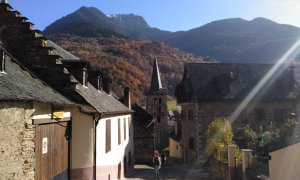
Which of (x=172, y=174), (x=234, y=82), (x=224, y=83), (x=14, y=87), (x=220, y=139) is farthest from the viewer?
(x=234, y=82)

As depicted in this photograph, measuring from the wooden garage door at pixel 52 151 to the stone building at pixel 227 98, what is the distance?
75.8ft

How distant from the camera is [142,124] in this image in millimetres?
40281

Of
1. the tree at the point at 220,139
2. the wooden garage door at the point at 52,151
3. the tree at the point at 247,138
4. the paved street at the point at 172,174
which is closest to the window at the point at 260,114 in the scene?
the tree at the point at 247,138

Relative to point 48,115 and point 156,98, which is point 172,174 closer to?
point 48,115

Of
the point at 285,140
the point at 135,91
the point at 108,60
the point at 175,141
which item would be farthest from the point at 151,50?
the point at 285,140

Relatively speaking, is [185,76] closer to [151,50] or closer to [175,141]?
[175,141]

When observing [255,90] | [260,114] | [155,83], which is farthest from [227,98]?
[155,83]

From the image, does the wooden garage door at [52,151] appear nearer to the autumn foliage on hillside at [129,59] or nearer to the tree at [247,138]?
the tree at [247,138]

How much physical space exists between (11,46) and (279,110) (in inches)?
1169

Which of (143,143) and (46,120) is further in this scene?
(143,143)

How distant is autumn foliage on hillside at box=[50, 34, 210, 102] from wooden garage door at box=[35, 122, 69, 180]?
68.0 metres

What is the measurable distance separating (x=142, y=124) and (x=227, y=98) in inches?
366

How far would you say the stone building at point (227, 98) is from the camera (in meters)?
37.4

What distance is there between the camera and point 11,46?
1673cm
